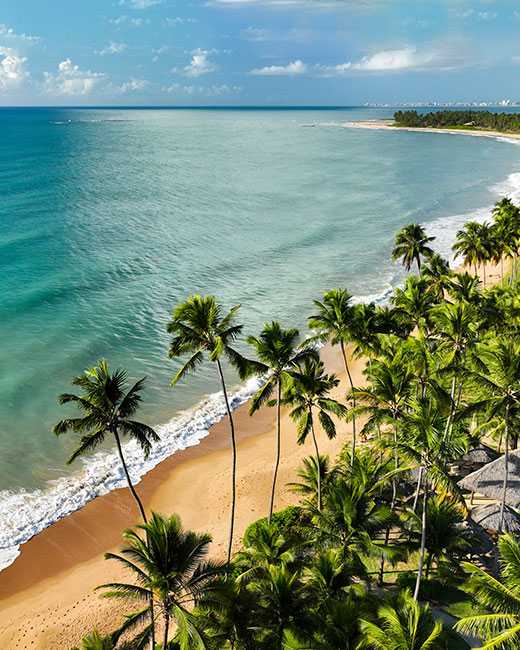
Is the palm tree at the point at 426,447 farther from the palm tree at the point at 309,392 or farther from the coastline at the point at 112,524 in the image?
the coastline at the point at 112,524

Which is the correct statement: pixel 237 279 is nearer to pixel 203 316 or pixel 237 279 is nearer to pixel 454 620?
pixel 203 316

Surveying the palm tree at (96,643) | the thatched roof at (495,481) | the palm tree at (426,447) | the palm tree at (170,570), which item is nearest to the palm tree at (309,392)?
the palm tree at (426,447)

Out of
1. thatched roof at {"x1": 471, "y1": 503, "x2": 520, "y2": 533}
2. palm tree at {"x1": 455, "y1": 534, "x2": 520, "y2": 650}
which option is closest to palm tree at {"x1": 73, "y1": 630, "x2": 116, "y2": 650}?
palm tree at {"x1": 455, "y1": 534, "x2": 520, "y2": 650}

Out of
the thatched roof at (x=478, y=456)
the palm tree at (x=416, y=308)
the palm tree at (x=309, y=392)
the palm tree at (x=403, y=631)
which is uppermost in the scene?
the palm tree at (x=416, y=308)

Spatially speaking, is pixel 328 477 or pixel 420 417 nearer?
pixel 420 417

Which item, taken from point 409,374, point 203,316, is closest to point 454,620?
point 409,374

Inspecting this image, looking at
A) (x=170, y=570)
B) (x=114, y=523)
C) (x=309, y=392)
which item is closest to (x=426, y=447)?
(x=309, y=392)

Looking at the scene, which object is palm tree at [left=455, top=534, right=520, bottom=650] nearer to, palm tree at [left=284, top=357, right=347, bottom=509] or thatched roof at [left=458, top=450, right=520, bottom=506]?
palm tree at [left=284, top=357, right=347, bottom=509]
